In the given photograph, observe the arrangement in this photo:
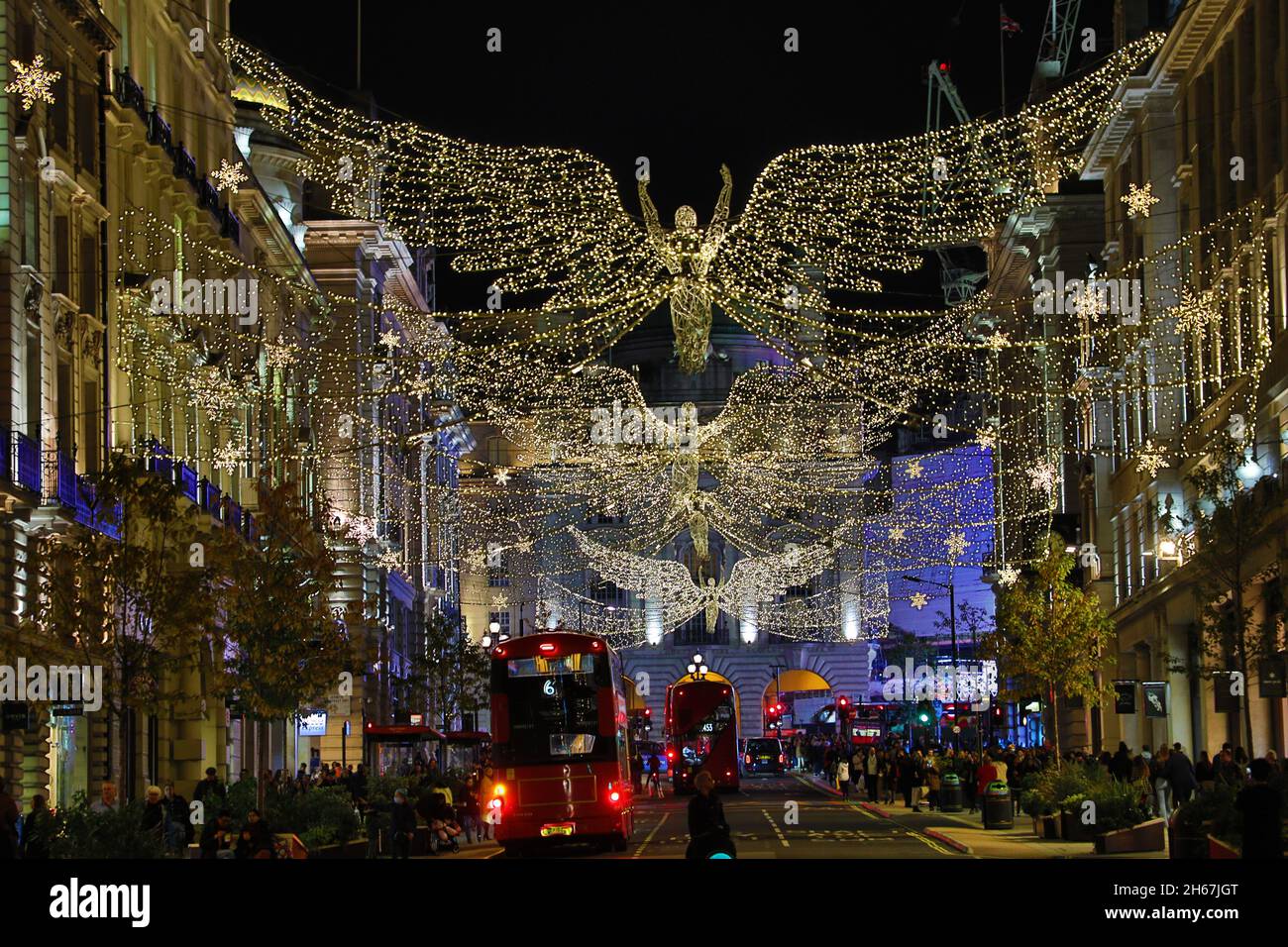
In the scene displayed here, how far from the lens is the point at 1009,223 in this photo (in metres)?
76.6

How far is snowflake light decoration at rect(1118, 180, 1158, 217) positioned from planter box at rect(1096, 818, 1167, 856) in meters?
24.6

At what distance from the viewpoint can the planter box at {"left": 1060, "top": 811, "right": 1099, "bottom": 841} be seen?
1455 inches

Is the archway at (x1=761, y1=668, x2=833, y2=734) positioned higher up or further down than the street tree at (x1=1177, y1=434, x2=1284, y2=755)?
further down

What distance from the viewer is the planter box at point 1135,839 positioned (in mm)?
31875

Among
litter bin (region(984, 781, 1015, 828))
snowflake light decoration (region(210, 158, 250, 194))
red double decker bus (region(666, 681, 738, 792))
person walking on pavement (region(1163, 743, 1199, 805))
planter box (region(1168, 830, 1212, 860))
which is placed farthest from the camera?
red double decker bus (region(666, 681, 738, 792))

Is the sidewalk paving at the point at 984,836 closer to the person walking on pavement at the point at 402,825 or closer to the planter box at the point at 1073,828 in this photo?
the planter box at the point at 1073,828

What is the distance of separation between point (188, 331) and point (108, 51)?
324 inches

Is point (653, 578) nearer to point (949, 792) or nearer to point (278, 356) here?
point (949, 792)

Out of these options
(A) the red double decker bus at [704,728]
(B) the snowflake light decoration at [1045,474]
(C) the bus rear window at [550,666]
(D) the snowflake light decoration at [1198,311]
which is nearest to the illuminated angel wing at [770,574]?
(B) the snowflake light decoration at [1045,474]

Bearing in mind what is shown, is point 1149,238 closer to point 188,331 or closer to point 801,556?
point 188,331

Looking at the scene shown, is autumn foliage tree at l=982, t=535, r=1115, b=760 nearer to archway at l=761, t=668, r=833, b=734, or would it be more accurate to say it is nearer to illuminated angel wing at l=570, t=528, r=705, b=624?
illuminated angel wing at l=570, t=528, r=705, b=624

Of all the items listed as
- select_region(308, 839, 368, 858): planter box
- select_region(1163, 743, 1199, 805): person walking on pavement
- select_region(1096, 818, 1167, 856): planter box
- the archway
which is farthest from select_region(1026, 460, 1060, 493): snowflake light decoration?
the archway

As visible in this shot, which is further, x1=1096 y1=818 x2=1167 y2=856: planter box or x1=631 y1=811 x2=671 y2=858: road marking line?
x1=631 y1=811 x2=671 y2=858: road marking line

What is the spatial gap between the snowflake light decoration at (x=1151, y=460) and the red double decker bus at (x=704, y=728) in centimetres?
1910
